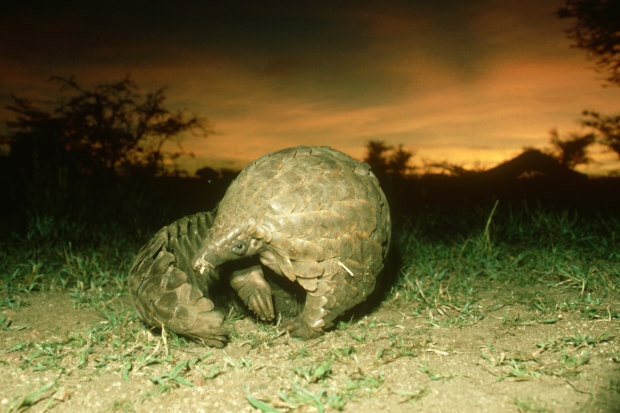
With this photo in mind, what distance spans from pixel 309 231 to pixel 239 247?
1.29 ft

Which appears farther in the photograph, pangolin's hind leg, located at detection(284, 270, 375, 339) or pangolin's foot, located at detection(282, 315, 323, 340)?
pangolin's foot, located at detection(282, 315, 323, 340)

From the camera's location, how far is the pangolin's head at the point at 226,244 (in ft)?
8.16

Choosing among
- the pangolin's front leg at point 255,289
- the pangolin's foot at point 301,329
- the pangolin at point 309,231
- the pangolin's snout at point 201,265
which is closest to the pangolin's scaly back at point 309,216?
the pangolin at point 309,231

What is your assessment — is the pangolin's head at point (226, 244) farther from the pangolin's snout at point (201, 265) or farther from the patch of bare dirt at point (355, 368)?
the patch of bare dirt at point (355, 368)

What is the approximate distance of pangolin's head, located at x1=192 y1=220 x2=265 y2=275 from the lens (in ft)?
8.16

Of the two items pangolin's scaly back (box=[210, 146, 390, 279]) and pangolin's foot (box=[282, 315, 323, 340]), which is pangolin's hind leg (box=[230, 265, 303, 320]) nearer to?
pangolin's foot (box=[282, 315, 323, 340])

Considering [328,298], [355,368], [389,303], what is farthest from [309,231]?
[389,303]

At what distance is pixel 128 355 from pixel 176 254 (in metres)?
0.63

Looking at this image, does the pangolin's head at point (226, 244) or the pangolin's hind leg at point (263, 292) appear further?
the pangolin's hind leg at point (263, 292)

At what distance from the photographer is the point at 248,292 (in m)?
2.91

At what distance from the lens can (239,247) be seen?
2514mm

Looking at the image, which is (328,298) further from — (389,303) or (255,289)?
(389,303)

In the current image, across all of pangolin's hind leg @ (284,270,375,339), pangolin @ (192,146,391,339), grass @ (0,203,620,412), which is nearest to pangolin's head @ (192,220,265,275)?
pangolin @ (192,146,391,339)

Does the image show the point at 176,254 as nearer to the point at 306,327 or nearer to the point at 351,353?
the point at 306,327
